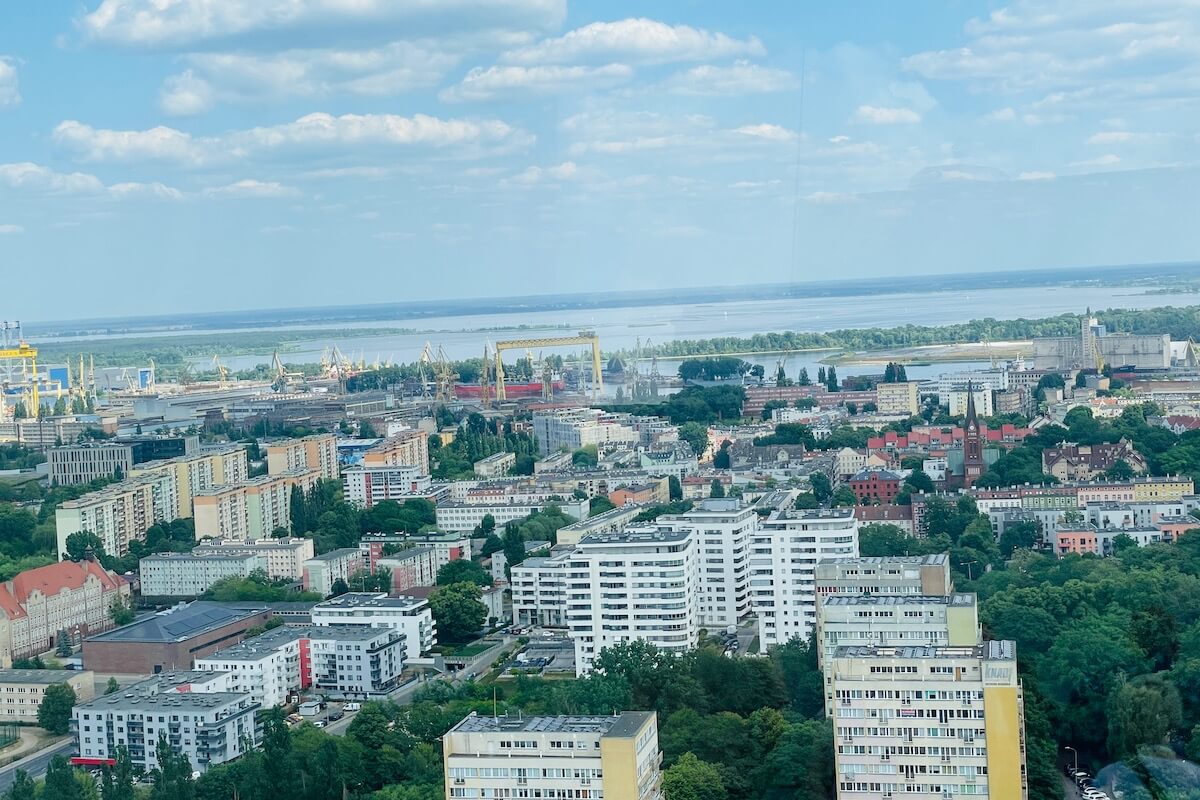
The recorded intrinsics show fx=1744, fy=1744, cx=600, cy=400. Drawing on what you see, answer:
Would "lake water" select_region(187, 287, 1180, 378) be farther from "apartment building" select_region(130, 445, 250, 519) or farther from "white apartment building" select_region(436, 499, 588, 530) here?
"white apartment building" select_region(436, 499, 588, 530)

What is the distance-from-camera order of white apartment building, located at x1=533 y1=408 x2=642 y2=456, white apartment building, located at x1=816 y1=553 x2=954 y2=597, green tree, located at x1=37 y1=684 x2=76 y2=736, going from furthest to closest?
1. white apartment building, located at x1=533 y1=408 x2=642 y2=456
2. green tree, located at x1=37 y1=684 x2=76 y2=736
3. white apartment building, located at x1=816 y1=553 x2=954 y2=597

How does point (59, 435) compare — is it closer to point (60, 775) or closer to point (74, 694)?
point (74, 694)

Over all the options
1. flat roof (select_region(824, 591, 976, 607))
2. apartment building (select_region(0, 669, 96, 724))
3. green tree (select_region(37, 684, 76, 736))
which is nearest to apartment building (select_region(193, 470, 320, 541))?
apartment building (select_region(0, 669, 96, 724))

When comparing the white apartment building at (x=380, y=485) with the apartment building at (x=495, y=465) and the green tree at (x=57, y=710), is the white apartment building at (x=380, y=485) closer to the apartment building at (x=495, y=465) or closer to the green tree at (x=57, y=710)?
the apartment building at (x=495, y=465)

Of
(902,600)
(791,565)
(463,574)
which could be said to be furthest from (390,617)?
(902,600)

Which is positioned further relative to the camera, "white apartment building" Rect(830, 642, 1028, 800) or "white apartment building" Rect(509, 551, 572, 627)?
"white apartment building" Rect(509, 551, 572, 627)

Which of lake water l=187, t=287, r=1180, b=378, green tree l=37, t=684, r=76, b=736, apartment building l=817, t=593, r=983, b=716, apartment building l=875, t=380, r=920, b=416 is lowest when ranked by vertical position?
green tree l=37, t=684, r=76, b=736

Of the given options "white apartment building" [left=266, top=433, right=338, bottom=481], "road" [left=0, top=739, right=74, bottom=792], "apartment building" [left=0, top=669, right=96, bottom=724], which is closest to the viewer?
"road" [left=0, top=739, right=74, bottom=792]
